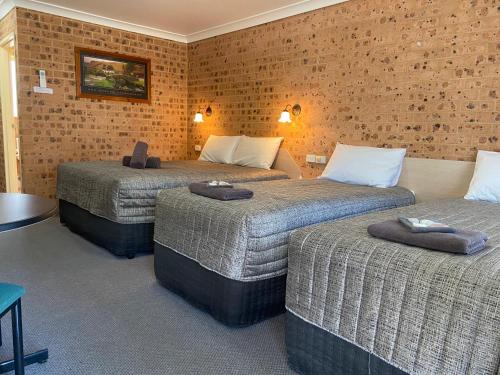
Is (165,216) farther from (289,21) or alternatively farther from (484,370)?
(289,21)

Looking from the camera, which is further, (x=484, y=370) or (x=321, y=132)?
(x=321, y=132)

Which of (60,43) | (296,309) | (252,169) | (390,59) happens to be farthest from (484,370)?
(60,43)

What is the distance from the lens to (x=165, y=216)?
2559 millimetres

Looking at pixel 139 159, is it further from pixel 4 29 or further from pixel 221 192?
pixel 4 29

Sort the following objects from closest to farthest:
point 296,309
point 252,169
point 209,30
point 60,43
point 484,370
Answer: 1. point 484,370
2. point 296,309
3. point 252,169
4. point 60,43
5. point 209,30

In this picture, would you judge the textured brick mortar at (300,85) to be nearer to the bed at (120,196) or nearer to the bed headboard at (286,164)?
the bed headboard at (286,164)

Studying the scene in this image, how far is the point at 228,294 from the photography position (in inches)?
82.1

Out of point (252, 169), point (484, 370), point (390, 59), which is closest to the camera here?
point (484, 370)

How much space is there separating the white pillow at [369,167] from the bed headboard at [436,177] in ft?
0.31

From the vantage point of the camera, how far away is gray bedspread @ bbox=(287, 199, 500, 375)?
45.8 inches

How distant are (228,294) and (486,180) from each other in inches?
77.7

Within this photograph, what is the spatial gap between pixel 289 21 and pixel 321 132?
1.36 metres

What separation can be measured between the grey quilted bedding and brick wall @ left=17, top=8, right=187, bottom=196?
2765 millimetres

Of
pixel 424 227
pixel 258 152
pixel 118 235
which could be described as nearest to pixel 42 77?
pixel 118 235
